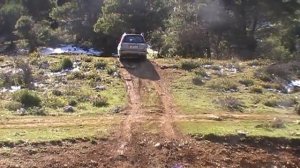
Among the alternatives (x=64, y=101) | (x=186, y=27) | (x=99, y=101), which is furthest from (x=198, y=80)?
(x=186, y=27)

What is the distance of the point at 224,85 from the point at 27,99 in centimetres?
858

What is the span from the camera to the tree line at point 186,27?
33.9 meters

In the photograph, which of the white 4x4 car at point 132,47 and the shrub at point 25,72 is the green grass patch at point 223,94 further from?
the shrub at point 25,72

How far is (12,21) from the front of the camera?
64.2 m

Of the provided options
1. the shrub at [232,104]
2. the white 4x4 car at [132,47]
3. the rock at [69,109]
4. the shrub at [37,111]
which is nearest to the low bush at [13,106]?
the shrub at [37,111]

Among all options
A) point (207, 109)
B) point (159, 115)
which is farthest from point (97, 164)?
point (207, 109)

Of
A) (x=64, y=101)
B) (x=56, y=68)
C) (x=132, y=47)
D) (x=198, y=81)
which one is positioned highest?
(x=132, y=47)

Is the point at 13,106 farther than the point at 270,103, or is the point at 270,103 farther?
the point at 270,103

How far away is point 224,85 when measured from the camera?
2214 cm

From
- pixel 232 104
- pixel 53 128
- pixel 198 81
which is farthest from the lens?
pixel 198 81

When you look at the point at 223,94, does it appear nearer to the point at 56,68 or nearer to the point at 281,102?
the point at 281,102

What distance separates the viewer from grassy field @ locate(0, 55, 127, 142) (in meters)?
15.3

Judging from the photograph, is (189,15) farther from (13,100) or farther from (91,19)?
(91,19)

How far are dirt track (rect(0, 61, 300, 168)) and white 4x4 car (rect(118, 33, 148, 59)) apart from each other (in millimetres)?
9777
